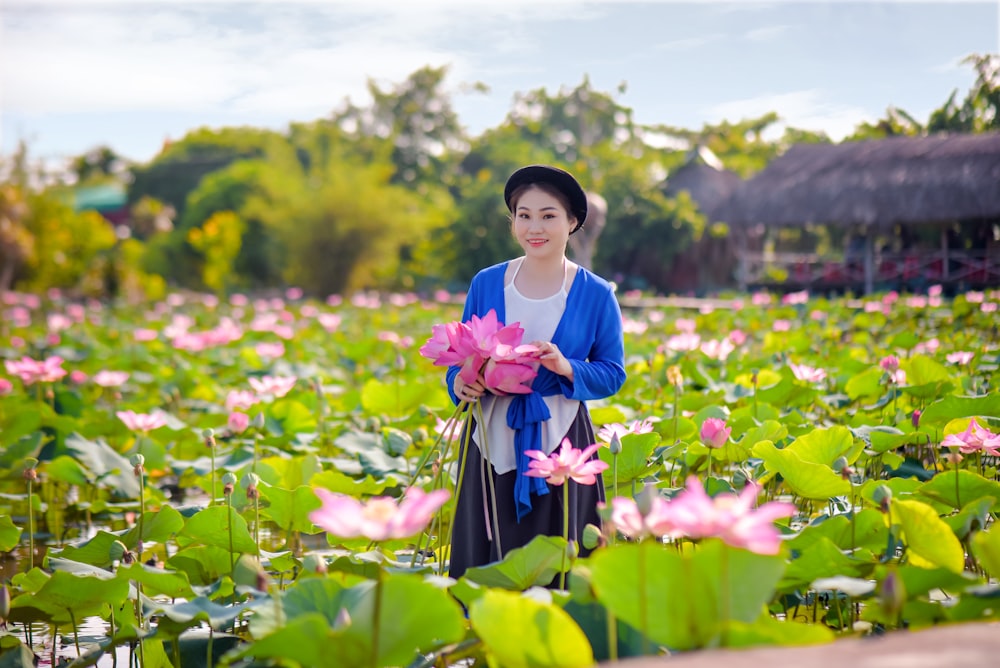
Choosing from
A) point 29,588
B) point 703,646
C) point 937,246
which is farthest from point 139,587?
point 937,246

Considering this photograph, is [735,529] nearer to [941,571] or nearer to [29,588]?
[941,571]

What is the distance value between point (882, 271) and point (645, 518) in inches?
425

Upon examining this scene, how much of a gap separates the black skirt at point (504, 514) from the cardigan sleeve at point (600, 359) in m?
0.11

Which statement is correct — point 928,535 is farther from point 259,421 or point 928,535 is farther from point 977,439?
point 259,421

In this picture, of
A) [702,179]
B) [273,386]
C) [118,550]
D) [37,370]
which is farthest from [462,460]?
[702,179]

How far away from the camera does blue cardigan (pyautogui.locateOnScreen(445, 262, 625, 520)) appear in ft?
6.10

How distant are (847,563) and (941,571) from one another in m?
0.19

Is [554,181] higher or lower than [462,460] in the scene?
higher

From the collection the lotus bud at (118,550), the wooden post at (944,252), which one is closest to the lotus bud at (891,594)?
the lotus bud at (118,550)

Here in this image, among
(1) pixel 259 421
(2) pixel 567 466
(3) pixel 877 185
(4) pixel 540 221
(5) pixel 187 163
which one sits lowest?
(1) pixel 259 421

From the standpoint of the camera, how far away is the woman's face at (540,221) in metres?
1.88

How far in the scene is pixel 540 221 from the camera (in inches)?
74.2

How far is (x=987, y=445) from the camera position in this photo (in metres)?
1.87

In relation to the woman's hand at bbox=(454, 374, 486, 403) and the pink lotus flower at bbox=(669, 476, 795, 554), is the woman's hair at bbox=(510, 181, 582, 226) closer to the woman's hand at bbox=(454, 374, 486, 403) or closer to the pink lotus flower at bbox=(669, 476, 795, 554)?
the woman's hand at bbox=(454, 374, 486, 403)
